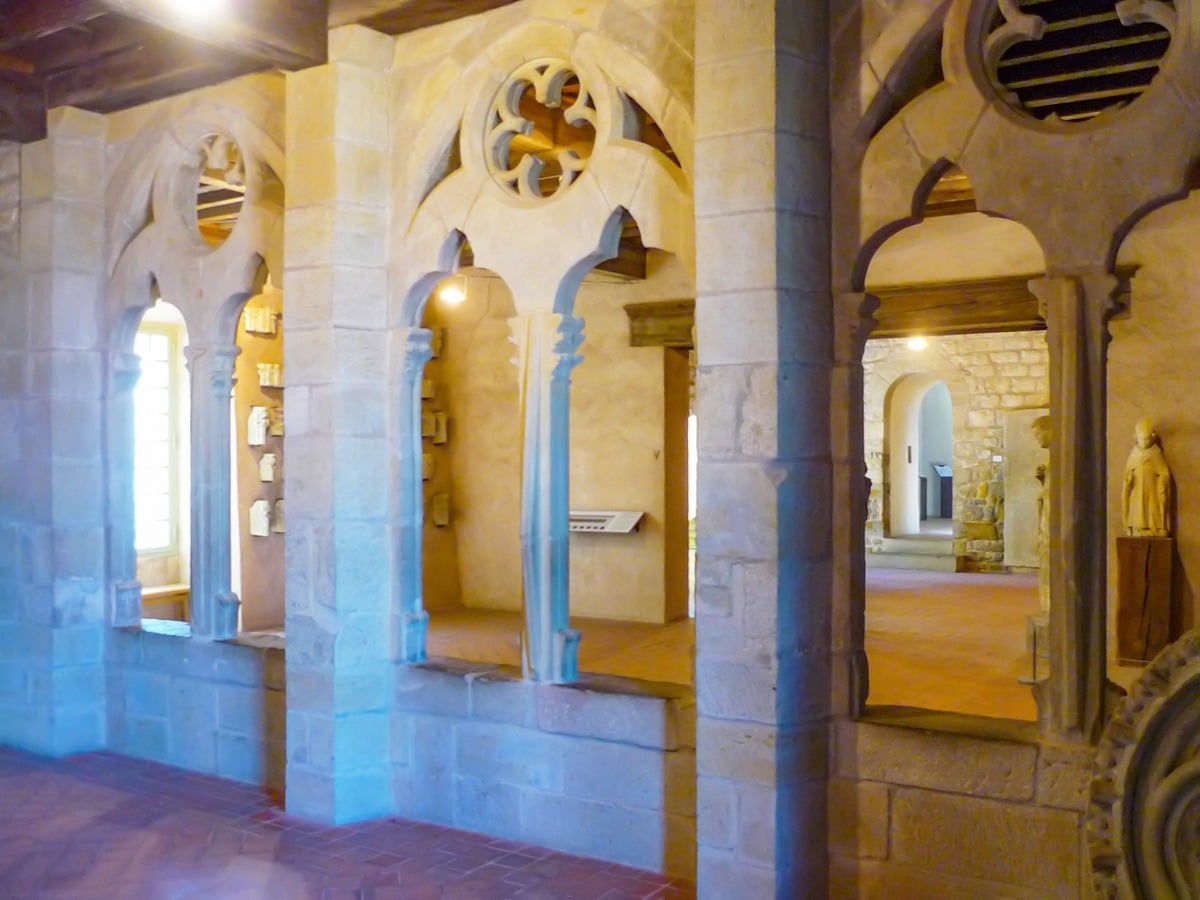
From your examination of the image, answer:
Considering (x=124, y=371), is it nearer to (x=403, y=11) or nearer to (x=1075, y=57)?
(x=403, y=11)

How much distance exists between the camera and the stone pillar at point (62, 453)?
533cm

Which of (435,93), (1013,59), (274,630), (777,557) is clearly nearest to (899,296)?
(1013,59)

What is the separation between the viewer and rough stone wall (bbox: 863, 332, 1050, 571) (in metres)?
10.6

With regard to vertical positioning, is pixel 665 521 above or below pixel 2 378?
below

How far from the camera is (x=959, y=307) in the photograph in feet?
22.2

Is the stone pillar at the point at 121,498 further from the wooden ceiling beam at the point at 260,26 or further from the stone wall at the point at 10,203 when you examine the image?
the wooden ceiling beam at the point at 260,26

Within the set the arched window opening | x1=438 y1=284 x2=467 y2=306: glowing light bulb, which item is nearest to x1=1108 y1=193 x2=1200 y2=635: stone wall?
x1=438 y1=284 x2=467 y2=306: glowing light bulb

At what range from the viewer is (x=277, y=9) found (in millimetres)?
4094

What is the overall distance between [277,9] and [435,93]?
600 millimetres

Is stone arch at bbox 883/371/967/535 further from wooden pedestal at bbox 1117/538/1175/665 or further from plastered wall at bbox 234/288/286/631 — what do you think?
plastered wall at bbox 234/288/286/631

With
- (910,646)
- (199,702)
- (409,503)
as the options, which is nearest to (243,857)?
(199,702)

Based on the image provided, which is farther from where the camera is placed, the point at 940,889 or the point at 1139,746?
the point at 940,889

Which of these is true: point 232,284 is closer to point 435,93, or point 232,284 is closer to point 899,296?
point 435,93

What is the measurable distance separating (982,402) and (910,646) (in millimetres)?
4963
